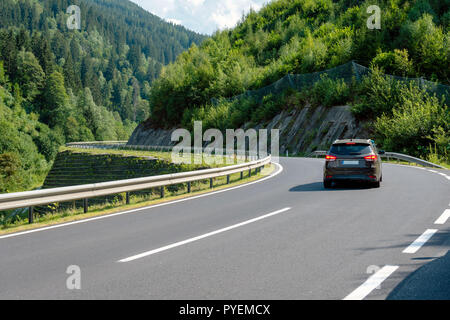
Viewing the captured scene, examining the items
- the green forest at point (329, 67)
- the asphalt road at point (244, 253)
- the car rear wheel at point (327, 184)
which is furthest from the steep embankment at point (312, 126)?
the asphalt road at point (244, 253)

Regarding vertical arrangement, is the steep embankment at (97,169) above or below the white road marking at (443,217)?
below

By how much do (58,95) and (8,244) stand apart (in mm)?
134197

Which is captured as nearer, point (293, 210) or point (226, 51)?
point (293, 210)

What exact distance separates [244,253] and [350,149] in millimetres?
8465

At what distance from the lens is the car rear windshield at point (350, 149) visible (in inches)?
538

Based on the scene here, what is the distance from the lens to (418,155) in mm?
28016

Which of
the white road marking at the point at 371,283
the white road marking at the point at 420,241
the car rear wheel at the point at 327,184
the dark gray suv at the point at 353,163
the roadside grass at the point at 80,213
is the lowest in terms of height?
the roadside grass at the point at 80,213

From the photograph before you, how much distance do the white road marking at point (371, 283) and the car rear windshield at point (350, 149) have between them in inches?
337

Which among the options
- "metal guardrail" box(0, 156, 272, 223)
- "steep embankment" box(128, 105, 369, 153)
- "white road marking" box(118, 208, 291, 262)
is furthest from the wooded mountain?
"white road marking" box(118, 208, 291, 262)

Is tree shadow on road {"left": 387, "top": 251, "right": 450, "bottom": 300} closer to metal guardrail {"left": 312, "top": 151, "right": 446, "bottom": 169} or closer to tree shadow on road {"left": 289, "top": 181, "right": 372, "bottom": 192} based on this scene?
tree shadow on road {"left": 289, "top": 181, "right": 372, "bottom": 192}

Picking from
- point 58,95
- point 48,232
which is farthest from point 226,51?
point 58,95

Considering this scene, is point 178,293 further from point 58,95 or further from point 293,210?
point 58,95

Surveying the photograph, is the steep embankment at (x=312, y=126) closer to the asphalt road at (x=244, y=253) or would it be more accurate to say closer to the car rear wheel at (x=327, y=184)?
the car rear wheel at (x=327, y=184)
